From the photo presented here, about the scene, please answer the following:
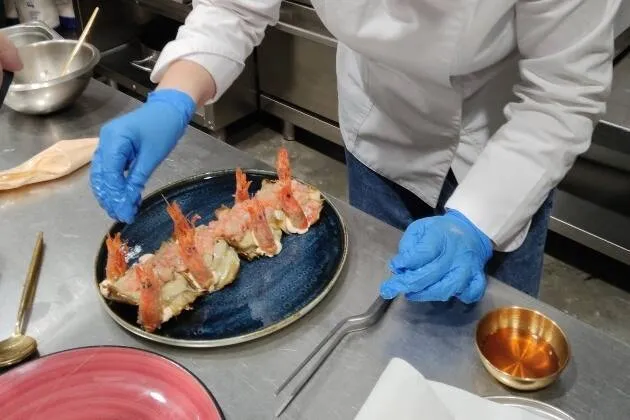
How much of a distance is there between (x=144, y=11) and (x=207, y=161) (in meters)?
2.07

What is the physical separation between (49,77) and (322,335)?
1027 mm

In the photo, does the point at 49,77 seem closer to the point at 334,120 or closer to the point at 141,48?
the point at 334,120

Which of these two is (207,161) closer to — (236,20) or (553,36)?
(236,20)

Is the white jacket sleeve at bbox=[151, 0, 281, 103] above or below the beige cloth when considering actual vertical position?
above

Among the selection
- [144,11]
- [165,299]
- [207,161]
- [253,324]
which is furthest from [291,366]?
[144,11]

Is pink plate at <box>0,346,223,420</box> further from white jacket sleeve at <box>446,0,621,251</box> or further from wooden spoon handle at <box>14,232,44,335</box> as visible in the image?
white jacket sleeve at <box>446,0,621,251</box>

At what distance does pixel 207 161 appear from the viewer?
1285mm

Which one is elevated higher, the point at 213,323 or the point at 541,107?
the point at 541,107

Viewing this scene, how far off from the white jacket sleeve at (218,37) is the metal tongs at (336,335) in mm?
581

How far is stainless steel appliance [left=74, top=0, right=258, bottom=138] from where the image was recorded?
2.77 m

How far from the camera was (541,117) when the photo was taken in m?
0.98

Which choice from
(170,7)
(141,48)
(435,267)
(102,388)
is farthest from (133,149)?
(141,48)

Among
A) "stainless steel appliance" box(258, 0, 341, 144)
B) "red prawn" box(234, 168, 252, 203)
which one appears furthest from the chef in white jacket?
"stainless steel appliance" box(258, 0, 341, 144)

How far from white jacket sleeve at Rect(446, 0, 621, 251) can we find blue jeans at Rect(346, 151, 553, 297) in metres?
0.20
